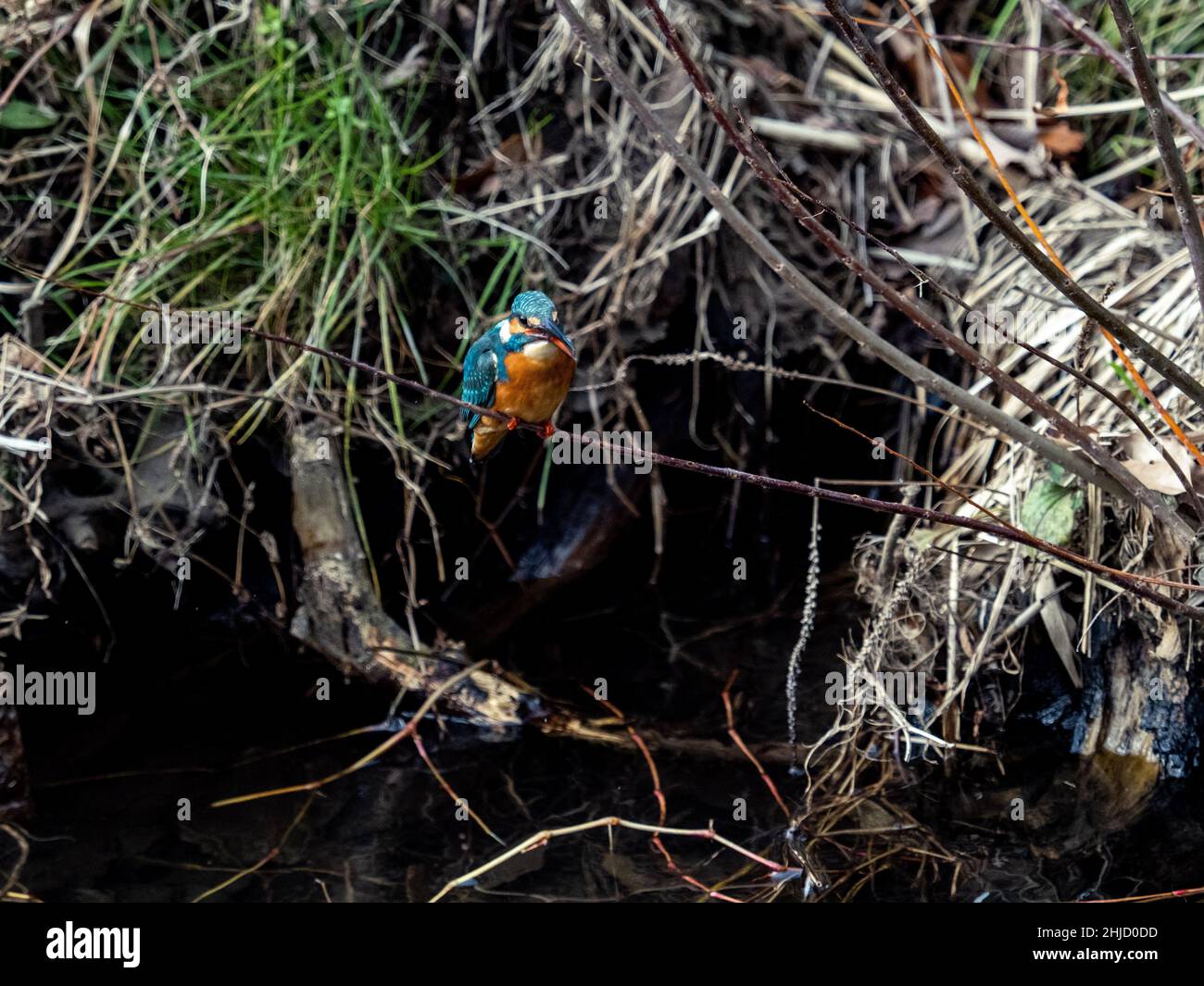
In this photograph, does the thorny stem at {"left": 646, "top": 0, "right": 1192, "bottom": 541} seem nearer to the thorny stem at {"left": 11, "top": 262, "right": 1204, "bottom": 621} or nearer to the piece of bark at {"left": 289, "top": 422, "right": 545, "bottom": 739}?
the thorny stem at {"left": 11, "top": 262, "right": 1204, "bottom": 621}

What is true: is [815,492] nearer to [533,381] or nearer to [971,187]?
[971,187]

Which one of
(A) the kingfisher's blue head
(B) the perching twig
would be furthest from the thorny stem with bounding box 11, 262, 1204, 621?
(A) the kingfisher's blue head

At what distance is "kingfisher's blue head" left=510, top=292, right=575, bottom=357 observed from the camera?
2.51 m

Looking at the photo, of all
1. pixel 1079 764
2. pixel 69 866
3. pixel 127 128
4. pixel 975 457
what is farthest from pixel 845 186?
pixel 69 866

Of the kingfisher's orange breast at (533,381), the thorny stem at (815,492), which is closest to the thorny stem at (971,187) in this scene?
the thorny stem at (815,492)

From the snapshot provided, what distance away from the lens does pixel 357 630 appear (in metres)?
3.56

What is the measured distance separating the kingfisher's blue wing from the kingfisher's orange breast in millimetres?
59

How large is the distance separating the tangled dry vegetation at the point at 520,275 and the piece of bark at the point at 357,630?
0.01 m

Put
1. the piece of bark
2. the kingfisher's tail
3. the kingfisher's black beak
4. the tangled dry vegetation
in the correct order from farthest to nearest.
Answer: the piece of bark → the tangled dry vegetation → the kingfisher's tail → the kingfisher's black beak

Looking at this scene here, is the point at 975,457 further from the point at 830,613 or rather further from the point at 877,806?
the point at 877,806

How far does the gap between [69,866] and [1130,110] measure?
13.3ft

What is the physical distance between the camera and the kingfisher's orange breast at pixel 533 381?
8.43 ft

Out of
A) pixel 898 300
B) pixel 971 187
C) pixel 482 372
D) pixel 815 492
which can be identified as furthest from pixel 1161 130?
pixel 482 372

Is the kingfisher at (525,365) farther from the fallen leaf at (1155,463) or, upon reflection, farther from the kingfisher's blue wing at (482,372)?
the fallen leaf at (1155,463)
